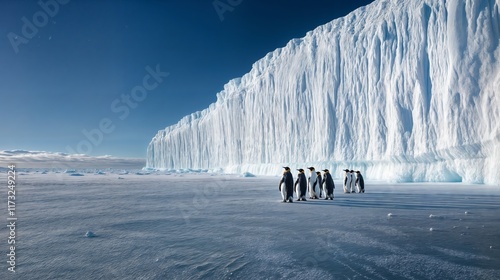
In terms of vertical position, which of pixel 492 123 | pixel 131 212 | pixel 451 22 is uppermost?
pixel 451 22

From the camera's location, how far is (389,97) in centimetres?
2312

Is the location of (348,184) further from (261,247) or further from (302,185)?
(261,247)

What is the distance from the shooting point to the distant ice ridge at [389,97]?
17.2 meters

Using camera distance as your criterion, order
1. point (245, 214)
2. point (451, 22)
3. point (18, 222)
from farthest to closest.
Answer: point (451, 22)
point (245, 214)
point (18, 222)

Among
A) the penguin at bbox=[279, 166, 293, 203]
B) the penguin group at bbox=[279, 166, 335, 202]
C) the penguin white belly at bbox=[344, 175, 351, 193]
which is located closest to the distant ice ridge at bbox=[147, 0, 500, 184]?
the penguin white belly at bbox=[344, 175, 351, 193]

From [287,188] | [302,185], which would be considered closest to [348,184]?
[302,185]

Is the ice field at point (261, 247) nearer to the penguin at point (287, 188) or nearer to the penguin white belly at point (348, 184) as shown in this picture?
the penguin at point (287, 188)

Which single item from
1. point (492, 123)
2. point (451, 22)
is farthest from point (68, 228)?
point (451, 22)

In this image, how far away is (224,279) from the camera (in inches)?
117

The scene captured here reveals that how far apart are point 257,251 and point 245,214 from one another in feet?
10.7

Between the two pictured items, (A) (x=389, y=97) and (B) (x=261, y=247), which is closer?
(B) (x=261, y=247)

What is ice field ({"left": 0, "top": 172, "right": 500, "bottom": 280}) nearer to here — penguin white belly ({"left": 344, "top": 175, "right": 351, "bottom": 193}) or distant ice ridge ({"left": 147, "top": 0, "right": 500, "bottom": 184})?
penguin white belly ({"left": 344, "top": 175, "right": 351, "bottom": 193})

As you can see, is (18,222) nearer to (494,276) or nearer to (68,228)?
(68,228)

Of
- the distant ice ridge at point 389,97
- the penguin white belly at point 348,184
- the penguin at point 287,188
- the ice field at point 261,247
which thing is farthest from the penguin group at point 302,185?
the distant ice ridge at point 389,97
